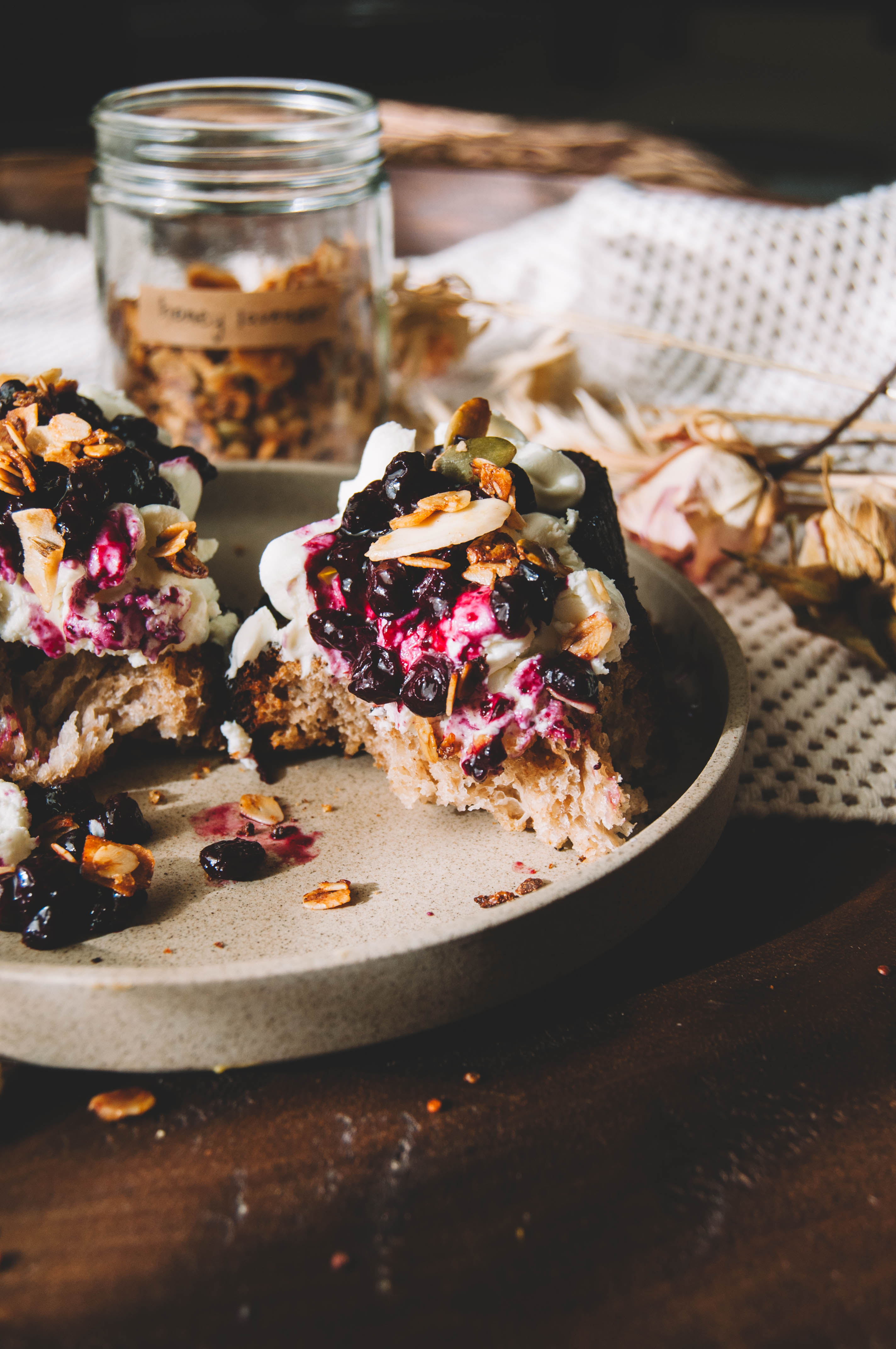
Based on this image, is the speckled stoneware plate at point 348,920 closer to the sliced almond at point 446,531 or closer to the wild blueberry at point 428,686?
the wild blueberry at point 428,686

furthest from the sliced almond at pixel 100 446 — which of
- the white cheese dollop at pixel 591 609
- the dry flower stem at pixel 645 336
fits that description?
the dry flower stem at pixel 645 336

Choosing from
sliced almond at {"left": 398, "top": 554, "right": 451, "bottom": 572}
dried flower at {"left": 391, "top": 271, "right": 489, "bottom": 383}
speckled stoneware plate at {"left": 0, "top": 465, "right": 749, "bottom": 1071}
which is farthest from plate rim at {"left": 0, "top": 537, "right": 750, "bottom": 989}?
dried flower at {"left": 391, "top": 271, "right": 489, "bottom": 383}

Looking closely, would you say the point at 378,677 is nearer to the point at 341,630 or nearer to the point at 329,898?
the point at 341,630

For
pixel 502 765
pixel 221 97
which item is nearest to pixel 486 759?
pixel 502 765

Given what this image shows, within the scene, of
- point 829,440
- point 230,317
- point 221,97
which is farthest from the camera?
point 221,97

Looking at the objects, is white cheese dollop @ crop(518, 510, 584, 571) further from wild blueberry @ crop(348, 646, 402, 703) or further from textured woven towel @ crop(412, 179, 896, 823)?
textured woven towel @ crop(412, 179, 896, 823)

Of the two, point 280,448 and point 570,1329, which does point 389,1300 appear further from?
point 280,448
